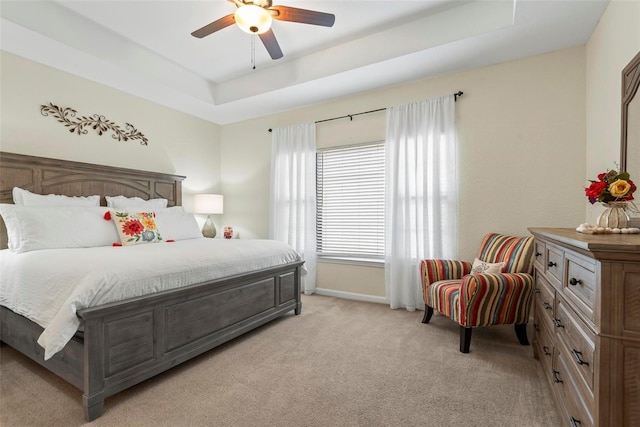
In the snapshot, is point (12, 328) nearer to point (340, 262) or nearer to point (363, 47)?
point (340, 262)

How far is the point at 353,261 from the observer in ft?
13.1

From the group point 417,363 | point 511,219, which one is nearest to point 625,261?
point 417,363

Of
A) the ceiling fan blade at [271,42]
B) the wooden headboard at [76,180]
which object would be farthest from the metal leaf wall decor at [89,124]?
the ceiling fan blade at [271,42]

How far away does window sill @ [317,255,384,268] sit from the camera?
383 centimetres

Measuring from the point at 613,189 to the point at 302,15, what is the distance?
7.11ft

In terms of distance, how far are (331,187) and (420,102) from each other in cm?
154

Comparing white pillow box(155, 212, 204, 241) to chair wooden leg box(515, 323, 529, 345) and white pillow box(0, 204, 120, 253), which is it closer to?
white pillow box(0, 204, 120, 253)

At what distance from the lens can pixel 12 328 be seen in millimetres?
2170

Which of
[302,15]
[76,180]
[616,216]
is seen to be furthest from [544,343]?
[76,180]

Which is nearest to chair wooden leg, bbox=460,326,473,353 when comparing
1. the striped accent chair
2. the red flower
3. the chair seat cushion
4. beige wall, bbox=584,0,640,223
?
the striped accent chair

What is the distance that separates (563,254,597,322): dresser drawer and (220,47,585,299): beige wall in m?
1.80

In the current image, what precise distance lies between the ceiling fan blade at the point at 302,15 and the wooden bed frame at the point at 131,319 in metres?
2.05

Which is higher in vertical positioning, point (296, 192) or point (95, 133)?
point (95, 133)

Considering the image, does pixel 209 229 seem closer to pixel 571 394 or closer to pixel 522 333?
pixel 522 333
